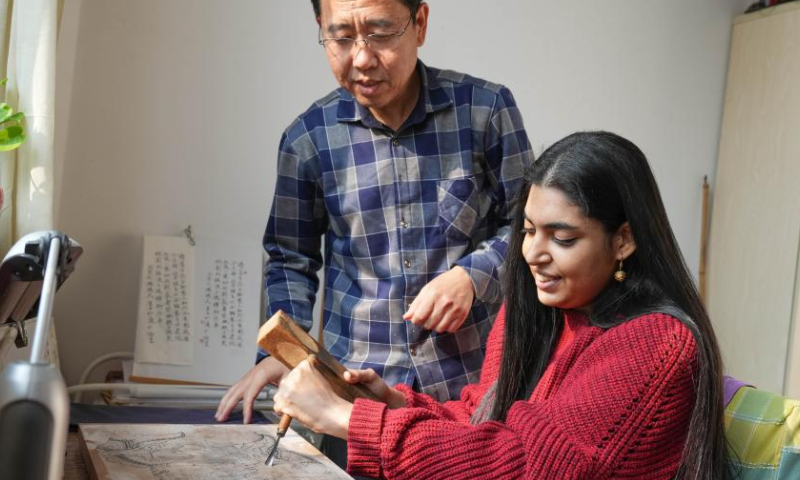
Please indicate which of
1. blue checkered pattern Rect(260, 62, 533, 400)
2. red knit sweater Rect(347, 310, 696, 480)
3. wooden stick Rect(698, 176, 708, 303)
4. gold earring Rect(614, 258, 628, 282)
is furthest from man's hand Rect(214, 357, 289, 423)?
wooden stick Rect(698, 176, 708, 303)

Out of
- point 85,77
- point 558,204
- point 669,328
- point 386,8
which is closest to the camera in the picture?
point 669,328

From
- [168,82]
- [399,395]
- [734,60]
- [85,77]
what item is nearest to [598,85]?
[734,60]

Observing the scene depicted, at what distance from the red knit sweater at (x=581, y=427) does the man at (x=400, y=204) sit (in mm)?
415

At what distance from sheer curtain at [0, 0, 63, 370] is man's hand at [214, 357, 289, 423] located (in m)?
0.42

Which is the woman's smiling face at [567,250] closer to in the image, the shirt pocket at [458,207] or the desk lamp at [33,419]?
the shirt pocket at [458,207]

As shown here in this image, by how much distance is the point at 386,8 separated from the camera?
1.60 m

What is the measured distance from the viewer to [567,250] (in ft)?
4.36

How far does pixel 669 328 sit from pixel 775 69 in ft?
7.93

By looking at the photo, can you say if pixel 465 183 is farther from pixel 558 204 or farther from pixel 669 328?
pixel 669 328

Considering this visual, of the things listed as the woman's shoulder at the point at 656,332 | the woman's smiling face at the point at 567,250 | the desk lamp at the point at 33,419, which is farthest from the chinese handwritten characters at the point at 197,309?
the desk lamp at the point at 33,419

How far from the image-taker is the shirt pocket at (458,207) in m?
1.72

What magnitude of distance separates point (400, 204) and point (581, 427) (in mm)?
685

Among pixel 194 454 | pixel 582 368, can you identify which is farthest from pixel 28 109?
pixel 582 368

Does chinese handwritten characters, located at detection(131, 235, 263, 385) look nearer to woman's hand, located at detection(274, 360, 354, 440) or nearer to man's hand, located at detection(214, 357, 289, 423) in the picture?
man's hand, located at detection(214, 357, 289, 423)
